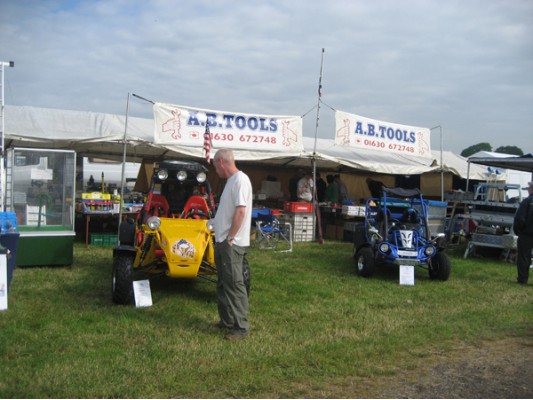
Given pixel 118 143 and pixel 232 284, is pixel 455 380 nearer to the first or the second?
pixel 232 284

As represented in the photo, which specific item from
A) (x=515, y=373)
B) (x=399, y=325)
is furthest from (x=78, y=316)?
(x=515, y=373)

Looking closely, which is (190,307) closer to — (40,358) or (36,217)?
(40,358)

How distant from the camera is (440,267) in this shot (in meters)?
8.17

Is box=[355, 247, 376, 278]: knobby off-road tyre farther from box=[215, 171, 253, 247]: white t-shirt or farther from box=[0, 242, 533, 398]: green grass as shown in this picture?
box=[215, 171, 253, 247]: white t-shirt

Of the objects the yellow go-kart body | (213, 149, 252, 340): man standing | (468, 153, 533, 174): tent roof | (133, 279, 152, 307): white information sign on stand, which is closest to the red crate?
(468, 153, 533, 174): tent roof

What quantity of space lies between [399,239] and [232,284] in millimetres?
4177

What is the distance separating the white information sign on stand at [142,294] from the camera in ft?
19.2

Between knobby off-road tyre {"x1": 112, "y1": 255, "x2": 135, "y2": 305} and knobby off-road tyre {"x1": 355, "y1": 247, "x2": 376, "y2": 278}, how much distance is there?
3.88 meters

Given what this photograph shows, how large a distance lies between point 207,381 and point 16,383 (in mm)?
1357

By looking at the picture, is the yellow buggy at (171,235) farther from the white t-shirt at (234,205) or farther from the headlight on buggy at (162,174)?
the white t-shirt at (234,205)

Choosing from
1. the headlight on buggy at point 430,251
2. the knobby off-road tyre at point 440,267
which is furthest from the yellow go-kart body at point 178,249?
the knobby off-road tyre at point 440,267

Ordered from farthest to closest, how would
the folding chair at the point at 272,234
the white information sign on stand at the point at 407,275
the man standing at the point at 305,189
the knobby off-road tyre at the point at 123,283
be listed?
the man standing at the point at 305,189 < the folding chair at the point at 272,234 < the white information sign on stand at the point at 407,275 < the knobby off-road tyre at the point at 123,283

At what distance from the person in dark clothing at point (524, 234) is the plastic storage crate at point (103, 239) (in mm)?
7606

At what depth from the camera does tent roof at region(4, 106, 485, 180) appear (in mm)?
10758
